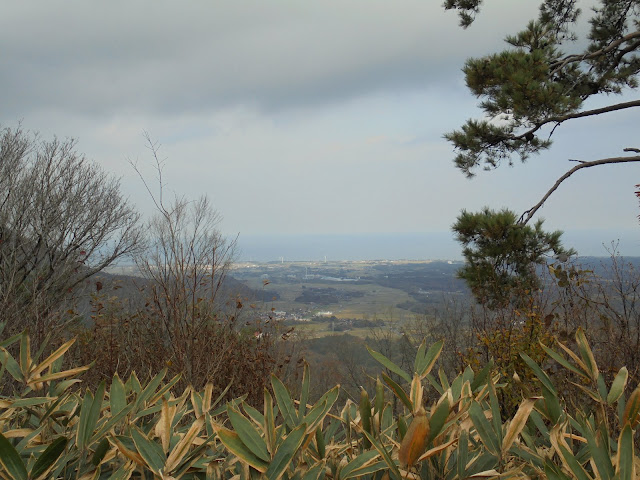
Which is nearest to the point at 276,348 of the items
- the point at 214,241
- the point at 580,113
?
the point at 214,241

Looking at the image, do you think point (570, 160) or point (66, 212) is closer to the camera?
point (570, 160)

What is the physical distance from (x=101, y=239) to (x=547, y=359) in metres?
12.8

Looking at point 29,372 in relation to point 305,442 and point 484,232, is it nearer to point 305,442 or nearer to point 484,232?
point 305,442

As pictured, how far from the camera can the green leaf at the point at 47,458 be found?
35.0 inches

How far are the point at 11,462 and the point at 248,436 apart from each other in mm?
447

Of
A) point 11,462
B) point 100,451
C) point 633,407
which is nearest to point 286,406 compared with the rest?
point 100,451

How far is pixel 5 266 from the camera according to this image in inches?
373

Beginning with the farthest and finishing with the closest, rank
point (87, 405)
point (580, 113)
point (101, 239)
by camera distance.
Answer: point (101, 239), point (580, 113), point (87, 405)

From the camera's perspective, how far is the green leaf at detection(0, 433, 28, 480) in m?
0.81

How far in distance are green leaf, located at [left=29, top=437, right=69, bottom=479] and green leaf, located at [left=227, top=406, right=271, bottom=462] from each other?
0.37 m

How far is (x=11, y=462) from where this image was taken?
2.71 feet

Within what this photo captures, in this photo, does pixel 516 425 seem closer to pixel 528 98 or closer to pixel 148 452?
pixel 148 452

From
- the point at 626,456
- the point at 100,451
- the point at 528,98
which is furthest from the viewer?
the point at 528,98

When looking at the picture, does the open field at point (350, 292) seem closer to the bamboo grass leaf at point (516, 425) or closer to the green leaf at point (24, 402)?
the green leaf at point (24, 402)
